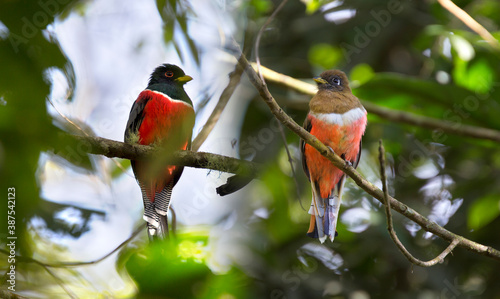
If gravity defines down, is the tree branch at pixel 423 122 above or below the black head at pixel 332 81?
below

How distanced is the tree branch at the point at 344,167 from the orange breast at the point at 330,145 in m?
0.46

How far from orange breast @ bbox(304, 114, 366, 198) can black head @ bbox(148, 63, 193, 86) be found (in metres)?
0.98

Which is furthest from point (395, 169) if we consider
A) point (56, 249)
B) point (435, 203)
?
point (56, 249)

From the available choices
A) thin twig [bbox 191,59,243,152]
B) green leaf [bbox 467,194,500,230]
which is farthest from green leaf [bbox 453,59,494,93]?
thin twig [bbox 191,59,243,152]

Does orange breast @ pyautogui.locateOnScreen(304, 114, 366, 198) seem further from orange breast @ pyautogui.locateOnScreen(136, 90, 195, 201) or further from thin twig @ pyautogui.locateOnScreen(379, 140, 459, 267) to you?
orange breast @ pyautogui.locateOnScreen(136, 90, 195, 201)

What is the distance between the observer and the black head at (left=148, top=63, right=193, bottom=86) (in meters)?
2.16

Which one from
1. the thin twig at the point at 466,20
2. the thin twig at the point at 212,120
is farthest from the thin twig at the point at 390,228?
the thin twig at the point at 466,20

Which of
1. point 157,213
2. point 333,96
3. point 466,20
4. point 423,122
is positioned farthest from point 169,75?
point 466,20

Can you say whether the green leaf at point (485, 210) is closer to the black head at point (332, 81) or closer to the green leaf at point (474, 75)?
the green leaf at point (474, 75)

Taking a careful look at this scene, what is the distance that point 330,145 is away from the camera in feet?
9.49

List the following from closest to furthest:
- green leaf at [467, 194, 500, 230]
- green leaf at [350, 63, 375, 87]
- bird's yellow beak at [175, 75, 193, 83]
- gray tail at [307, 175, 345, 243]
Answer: bird's yellow beak at [175, 75, 193, 83]
gray tail at [307, 175, 345, 243]
green leaf at [467, 194, 500, 230]
green leaf at [350, 63, 375, 87]

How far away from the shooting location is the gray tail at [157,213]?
1.64m

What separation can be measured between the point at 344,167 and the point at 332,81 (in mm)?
1011

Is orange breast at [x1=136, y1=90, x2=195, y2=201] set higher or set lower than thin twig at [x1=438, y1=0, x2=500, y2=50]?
higher
